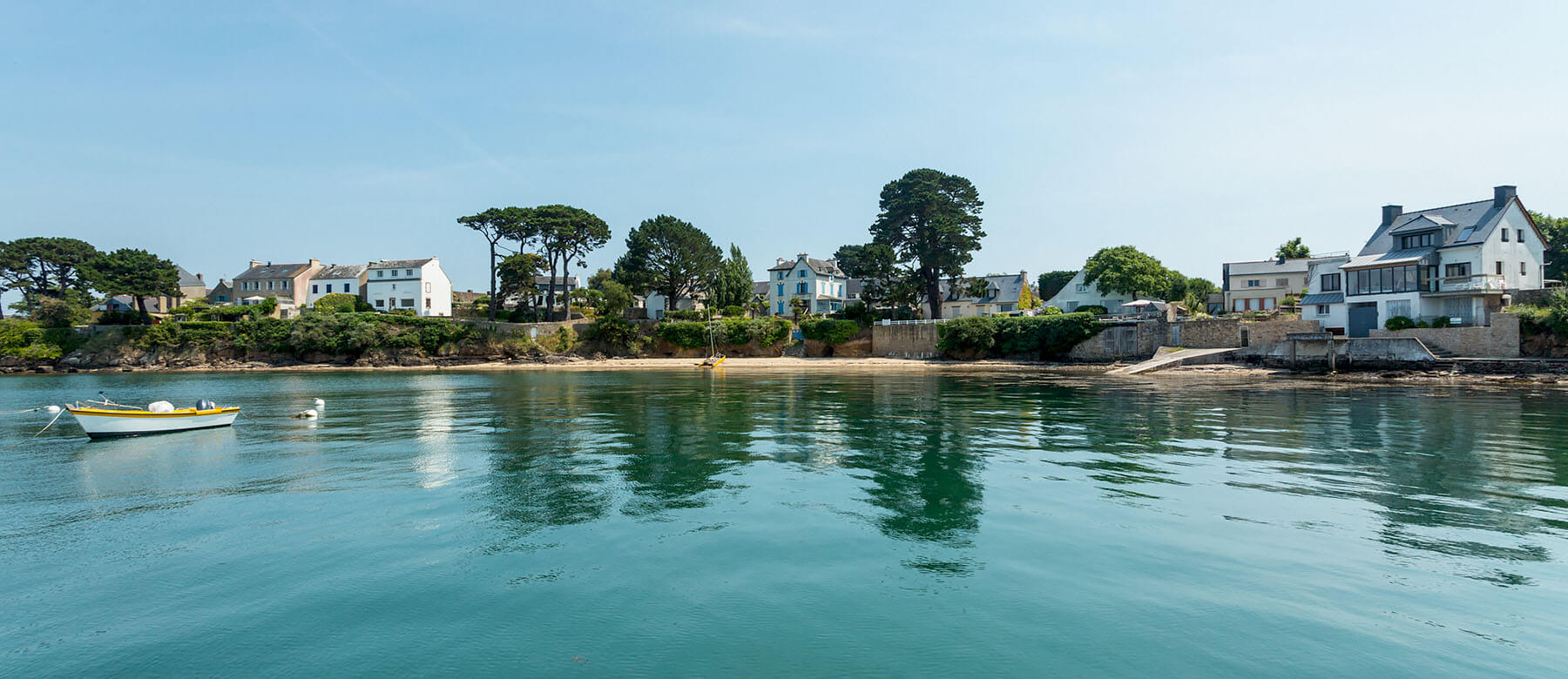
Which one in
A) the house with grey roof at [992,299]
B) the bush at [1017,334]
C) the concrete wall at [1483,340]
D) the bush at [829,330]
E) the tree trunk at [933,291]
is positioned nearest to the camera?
the concrete wall at [1483,340]

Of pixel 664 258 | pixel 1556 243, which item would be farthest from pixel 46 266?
pixel 1556 243

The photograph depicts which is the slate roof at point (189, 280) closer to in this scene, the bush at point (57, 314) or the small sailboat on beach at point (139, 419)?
the bush at point (57, 314)

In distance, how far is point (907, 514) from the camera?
1250 cm

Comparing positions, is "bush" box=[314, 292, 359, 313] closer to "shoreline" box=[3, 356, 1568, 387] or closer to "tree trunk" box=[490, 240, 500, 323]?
"shoreline" box=[3, 356, 1568, 387]

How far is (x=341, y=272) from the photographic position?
3750 inches

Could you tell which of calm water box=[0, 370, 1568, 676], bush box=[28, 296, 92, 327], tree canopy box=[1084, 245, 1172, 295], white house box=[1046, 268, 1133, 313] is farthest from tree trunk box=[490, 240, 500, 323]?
tree canopy box=[1084, 245, 1172, 295]

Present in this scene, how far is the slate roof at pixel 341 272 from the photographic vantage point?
94375 millimetres

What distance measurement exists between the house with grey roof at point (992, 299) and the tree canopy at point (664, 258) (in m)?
29.8

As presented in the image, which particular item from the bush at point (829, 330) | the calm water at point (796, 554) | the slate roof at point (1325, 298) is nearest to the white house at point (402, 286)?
the bush at point (829, 330)

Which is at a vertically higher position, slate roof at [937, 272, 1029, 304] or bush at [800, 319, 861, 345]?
slate roof at [937, 272, 1029, 304]

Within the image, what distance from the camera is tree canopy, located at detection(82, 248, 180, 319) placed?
7844 cm

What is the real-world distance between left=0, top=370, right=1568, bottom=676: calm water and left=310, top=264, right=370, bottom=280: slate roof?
81.8 meters

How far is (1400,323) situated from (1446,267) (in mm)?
5344

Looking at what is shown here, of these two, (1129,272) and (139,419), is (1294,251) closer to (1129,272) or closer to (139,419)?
(1129,272)
